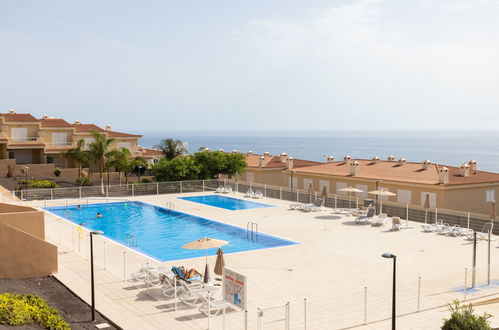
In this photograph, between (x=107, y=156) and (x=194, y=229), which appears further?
(x=107, y=156)

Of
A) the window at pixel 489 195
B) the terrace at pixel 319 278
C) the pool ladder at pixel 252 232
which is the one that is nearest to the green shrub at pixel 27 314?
the terrace at pixel 319 278

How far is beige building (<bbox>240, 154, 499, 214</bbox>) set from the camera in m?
36.2

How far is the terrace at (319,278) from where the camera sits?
14.4 meters

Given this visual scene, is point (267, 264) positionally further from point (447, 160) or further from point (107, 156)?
point (447, 160)

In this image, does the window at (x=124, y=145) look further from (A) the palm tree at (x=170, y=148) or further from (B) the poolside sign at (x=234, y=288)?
(B) the poolside sign at (x=234, y=288)

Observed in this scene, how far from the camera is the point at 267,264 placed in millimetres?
20953

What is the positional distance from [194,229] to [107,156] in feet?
64.6

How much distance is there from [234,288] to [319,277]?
5.57m

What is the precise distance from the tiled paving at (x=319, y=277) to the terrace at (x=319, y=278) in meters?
0.03

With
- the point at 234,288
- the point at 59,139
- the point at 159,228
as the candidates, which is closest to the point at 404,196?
the point at 159,228

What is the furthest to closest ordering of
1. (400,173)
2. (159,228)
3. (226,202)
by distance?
1. (400,173)
2. (226,202)
3. (159,228)

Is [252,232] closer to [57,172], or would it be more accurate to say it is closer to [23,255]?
[23,255]

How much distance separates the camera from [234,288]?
14.2m

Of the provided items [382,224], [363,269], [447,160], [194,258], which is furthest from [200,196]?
[447,160]
